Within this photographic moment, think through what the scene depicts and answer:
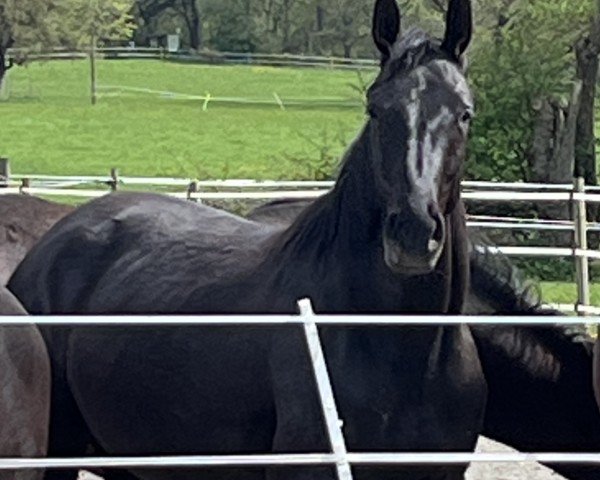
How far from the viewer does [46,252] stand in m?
5.91

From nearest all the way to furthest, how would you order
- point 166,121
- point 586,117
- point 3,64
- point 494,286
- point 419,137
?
point 419,137
point 494,286
point 586,117
point 166,121
point 3,64

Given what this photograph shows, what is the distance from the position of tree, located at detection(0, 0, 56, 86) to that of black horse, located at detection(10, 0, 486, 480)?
45789 mm

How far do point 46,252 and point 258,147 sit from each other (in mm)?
33888

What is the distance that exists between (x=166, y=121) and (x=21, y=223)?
3858cm

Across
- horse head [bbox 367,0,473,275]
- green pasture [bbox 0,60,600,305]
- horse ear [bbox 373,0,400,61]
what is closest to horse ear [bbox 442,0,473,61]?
horse head [bbox 367,0,473,275]

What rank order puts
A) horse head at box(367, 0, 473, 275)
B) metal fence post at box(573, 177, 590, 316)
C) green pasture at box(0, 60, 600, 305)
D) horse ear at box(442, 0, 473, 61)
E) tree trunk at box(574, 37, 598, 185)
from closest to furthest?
1. horse head at box(367, 0, 473, 275)
2. horse ear at box(442, 0, 473, 61)
3. metal fence post at box(573, 177, 590, 316)
4. tree trunk at box(574, 37, 598, 185)
5. green pasture at box(0, 60, 600, 305)

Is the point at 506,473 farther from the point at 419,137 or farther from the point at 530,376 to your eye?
the point at 419,137

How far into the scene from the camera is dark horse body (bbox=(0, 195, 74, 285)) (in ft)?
23.9

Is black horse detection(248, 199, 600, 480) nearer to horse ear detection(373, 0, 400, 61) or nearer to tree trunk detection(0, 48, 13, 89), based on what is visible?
horse ear detection(373, 0, 400, 61)

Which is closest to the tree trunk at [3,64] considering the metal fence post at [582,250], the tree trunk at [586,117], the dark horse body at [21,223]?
the tree trunk at [586,117]

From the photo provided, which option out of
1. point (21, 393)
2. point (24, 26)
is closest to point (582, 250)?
point (21, 393)

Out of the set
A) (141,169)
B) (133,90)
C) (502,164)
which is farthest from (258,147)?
(502,164)

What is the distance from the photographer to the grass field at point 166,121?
118 feet

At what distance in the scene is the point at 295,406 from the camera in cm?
462
